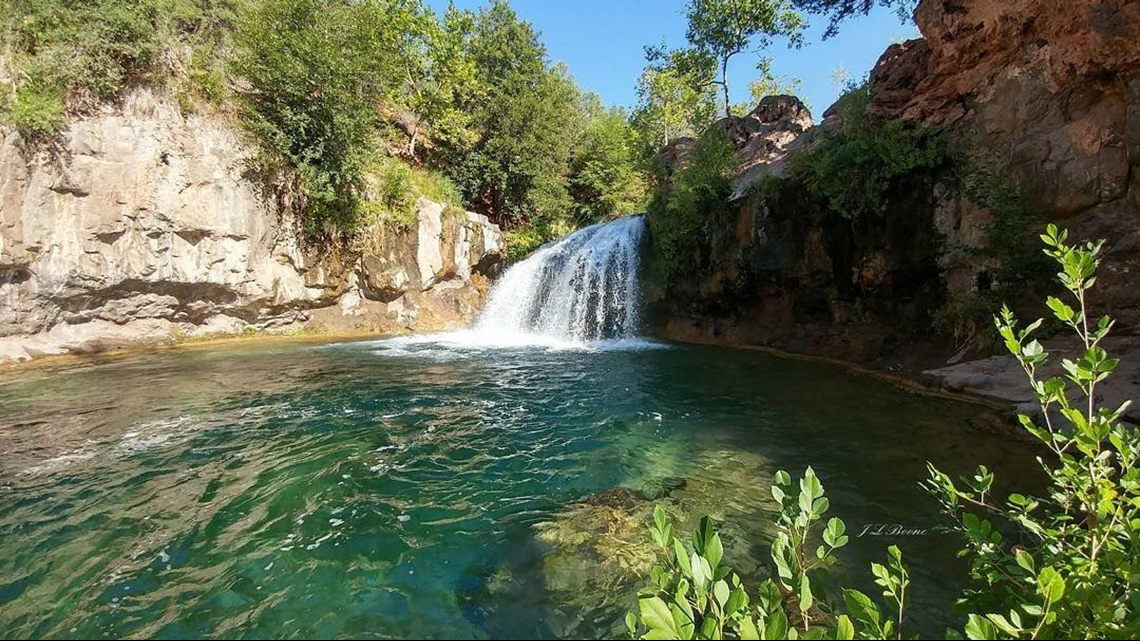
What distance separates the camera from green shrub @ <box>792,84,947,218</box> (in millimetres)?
9062

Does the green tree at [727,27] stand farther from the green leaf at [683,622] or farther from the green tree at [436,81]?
the green leaf at [683,622]

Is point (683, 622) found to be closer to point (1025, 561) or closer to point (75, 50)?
point (1025, 561)

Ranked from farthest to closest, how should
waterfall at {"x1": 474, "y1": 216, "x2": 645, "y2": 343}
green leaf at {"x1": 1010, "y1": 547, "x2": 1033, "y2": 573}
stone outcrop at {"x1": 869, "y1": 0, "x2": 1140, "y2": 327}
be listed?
1. waterfall at {"x1": 474, "y1": 216, "x2": 645, "y2": 343}
2. stone outcrop at {"x1": 869, "y1": 0, "x2": 1140, "y2": 327}
3. green leaf at {"x1": 1010, "y1": 547, "x2": 1033, "y2": 573}

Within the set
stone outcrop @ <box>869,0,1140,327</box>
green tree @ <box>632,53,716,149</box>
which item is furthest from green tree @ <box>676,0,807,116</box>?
stone outcrop @ <box>869,0,1140,327</box>

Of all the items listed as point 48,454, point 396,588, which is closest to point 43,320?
point 48,454

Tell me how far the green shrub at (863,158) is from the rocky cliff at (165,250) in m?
12.8

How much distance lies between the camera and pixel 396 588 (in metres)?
2.85

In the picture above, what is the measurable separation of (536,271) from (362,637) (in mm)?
15283

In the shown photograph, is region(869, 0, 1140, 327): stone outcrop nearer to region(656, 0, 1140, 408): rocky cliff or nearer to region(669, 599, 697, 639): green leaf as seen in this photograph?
region(656, 0, 1140, 408): rocky cliff

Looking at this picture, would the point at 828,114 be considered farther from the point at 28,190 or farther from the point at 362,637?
the point at 28,190

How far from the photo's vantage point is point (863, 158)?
31.4 feet

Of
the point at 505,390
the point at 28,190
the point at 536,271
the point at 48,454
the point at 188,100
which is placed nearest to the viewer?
the point at 48,454

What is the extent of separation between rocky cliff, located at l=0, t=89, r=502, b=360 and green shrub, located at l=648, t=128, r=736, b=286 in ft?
27.9

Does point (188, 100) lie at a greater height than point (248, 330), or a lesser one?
greater
